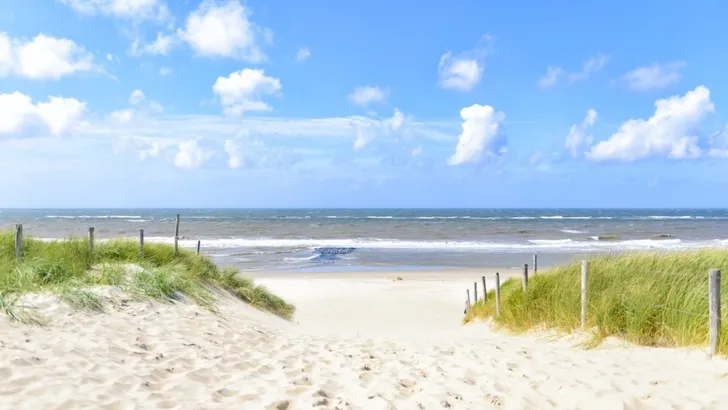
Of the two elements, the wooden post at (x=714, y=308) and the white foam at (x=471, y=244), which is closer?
the wooden post at (x=714, y=308)

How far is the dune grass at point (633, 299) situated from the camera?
7.45 metres

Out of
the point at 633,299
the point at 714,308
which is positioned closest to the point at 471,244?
the point at 633,299

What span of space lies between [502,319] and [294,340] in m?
4.99

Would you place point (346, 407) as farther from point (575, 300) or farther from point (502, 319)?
point (502, 319)

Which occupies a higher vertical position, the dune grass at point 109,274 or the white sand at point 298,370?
the dune grass at point 109,274

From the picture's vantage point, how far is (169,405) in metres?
4.71

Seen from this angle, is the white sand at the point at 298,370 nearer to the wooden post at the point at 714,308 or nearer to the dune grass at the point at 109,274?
the wooden post at the point at 714,308

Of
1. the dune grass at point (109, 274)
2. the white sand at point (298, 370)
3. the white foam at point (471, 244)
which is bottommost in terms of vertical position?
the white foam at point (471, 244)

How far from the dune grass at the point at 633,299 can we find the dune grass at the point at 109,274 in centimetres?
642

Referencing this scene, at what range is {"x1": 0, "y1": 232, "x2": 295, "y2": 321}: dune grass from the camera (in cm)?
829

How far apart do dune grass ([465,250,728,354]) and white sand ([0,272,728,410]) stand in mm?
428

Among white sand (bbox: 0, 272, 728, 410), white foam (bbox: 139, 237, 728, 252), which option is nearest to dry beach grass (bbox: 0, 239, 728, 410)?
white sand (bbox: 0, 272, 728, 410)

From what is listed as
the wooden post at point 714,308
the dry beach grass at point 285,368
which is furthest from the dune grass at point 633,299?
the dry beach grass at point 285,368

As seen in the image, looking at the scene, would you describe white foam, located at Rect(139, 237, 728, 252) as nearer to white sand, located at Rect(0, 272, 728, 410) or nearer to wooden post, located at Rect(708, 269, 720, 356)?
white sand, located at Rect(0, 272, 728, 410)
